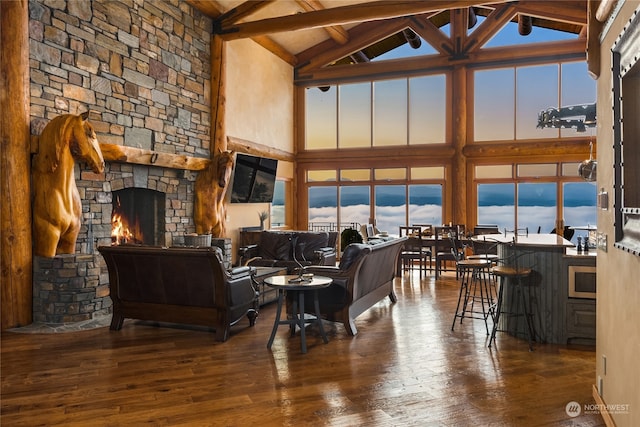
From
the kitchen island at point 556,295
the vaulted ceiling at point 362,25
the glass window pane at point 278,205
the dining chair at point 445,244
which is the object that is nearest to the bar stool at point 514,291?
the kitchen island at point 556,295

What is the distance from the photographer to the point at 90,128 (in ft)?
18.6

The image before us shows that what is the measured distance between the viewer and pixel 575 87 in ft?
33.9

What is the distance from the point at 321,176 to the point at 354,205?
3.82 feet

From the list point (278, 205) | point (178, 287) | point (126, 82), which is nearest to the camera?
point (178, 287)

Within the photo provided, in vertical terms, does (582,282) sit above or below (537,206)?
below

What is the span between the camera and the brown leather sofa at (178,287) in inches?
190

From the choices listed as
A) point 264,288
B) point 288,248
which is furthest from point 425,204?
point 264,288

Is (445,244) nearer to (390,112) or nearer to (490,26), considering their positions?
(390,112)

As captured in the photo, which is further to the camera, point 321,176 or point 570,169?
point 321,176

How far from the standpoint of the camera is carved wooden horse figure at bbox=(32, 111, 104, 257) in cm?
542

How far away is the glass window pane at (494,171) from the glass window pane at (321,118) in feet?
12.0

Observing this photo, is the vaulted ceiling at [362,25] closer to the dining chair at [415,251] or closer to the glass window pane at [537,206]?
the glass window pane at [537,206]

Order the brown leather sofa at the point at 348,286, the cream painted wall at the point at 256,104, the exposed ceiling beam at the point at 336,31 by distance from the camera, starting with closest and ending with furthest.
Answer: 1. the brown leather sofa at the point at 348,286
2. the cream painted wall at the point at 256,104
3. the exposed ceiling beam at the point at 336,31

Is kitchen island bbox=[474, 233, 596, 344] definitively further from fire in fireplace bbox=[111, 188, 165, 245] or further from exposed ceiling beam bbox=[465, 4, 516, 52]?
exposed ceiling beam bbox=[465, 4, 516, 52]
